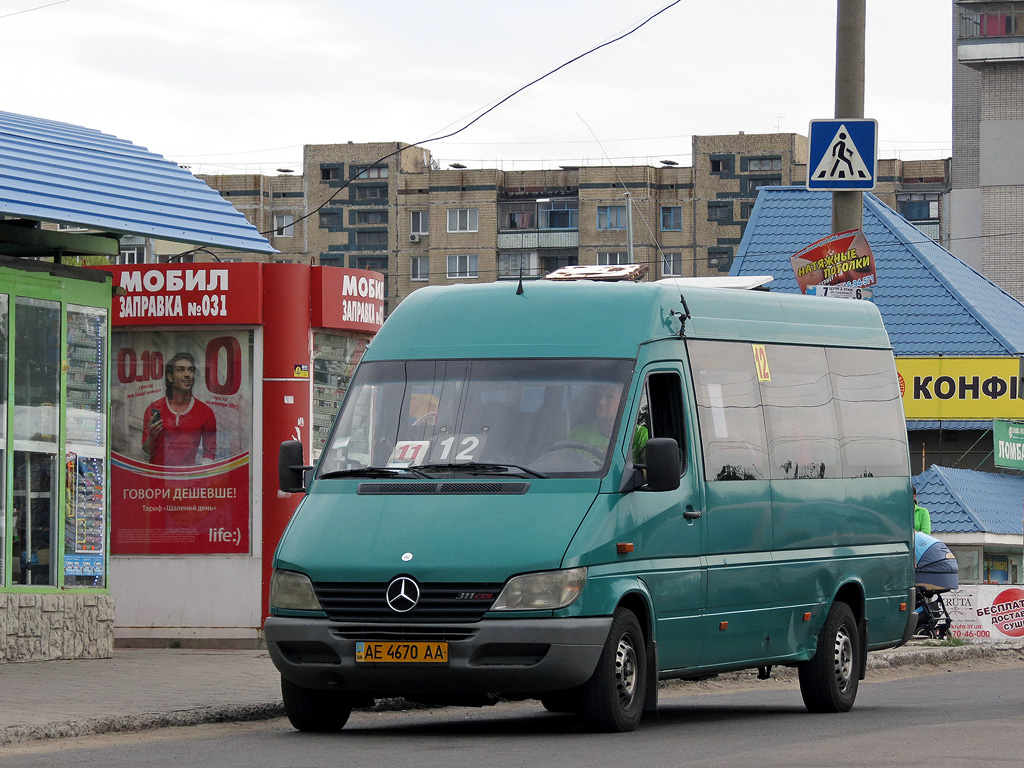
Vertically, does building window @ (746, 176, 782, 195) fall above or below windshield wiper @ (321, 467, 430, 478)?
above

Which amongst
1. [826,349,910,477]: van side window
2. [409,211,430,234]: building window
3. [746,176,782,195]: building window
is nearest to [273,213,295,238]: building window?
[409,211,430,234]: building window

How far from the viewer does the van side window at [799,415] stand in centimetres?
1331

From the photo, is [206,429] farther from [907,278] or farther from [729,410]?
[907,278]

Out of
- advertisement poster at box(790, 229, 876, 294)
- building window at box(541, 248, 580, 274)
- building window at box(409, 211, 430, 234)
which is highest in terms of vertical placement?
building window at box(409, 211, 430, 234)

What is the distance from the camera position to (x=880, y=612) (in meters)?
14.6

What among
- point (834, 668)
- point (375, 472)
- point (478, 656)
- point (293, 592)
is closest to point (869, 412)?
point (834, 668)

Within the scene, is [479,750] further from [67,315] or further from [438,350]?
[67,315]

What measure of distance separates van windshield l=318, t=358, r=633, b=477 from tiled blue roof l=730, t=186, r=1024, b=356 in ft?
79.2

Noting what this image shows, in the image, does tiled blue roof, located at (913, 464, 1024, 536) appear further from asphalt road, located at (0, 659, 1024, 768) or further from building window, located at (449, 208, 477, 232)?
building window, located at (449, 208, 477, 232)

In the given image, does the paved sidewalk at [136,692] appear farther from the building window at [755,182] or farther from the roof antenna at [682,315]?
the building window at [755,182]

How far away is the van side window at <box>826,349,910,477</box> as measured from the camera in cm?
1426

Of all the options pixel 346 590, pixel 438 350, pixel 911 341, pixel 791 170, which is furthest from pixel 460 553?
pixel 791 170

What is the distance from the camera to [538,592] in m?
10.6

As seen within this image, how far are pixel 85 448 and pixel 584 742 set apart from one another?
7.60 metres
